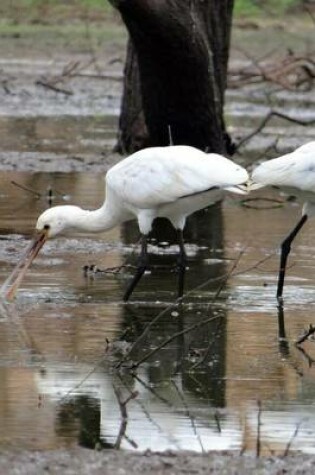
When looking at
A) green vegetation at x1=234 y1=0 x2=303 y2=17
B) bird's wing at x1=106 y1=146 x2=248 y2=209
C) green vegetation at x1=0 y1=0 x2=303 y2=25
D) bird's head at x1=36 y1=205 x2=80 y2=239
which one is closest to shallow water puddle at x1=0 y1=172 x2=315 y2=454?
bird's head at x1=36 y1=205 x2=80 y2=239

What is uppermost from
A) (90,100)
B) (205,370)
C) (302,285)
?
(205,370)

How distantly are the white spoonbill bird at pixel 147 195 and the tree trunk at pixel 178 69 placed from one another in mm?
3898

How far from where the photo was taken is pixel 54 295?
9414 millimetres

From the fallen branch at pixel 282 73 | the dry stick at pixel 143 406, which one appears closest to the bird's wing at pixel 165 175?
the dry stick at pixel 143 406

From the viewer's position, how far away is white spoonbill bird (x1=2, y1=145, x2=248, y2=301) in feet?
30.8

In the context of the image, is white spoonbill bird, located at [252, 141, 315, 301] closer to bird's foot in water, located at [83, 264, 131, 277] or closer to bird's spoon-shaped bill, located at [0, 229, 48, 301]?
bird's foot in water, located at [83, 264, 131, 277]

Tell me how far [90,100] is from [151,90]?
34.5 ft

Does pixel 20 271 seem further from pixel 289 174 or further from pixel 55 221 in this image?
pixel 289 174

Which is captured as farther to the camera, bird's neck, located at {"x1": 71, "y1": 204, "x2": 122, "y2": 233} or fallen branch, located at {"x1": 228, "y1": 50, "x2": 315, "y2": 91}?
fallen branch, located at {"x1": 228, "y1": 50, "x2": 315, "y2": 91}

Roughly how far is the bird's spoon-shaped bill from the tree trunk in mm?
4162

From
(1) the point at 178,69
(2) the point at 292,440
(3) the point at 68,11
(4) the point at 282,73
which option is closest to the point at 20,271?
(2) the point at 292,440

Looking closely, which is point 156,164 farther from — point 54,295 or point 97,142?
point 97,142

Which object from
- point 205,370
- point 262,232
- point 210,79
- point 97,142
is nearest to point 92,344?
point 205,370

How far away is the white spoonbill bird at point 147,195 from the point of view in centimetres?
939
